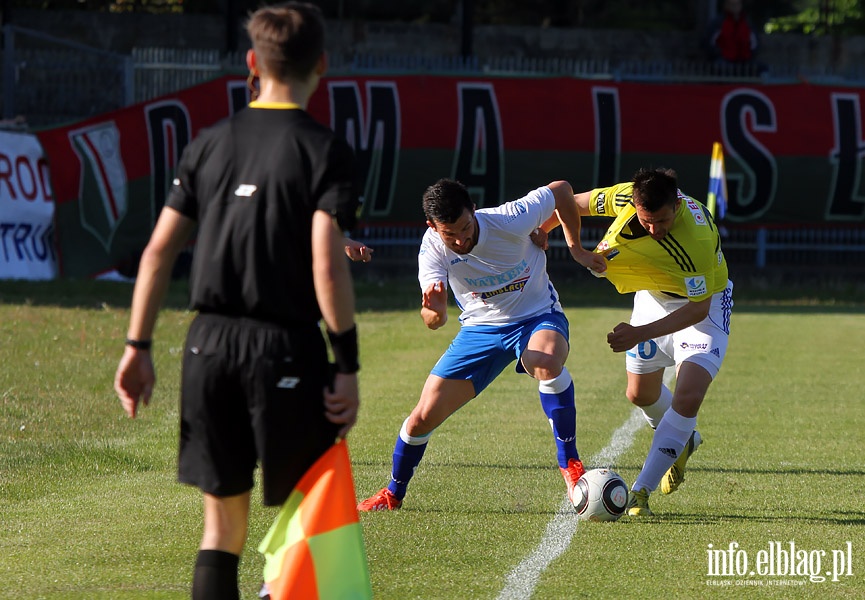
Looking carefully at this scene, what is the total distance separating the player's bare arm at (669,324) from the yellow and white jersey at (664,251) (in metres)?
0.08

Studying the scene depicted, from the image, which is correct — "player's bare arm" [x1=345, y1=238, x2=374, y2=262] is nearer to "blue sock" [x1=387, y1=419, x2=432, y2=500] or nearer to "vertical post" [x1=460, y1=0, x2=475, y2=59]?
"blue sock" [x1=387, y1=419, x2=432, y2=500]

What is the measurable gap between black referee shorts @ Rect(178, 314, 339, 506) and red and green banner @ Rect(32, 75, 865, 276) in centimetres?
1781

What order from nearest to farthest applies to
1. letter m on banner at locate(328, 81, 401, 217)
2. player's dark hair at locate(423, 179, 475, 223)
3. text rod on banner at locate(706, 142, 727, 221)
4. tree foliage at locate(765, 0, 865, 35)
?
player's dark hair at locate(423, 179, 475, 223) → text rod on banner at locate(706, 142, 727, 221) → letter m on banner at locate(328, 81, 401, 217) → tree foliage at locate(765, 0, 865, 35)

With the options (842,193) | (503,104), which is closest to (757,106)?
(842,193)

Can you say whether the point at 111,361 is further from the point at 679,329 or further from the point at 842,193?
the point at 842,193

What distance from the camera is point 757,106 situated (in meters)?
24.2

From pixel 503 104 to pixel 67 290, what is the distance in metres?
8.43

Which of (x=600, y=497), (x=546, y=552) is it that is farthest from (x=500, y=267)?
(x=546, y=552)

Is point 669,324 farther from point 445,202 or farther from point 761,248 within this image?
point 761,248

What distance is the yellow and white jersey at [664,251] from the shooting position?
7789 millimetres

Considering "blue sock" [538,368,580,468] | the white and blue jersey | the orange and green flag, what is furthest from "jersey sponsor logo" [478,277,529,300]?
the orange and green flag

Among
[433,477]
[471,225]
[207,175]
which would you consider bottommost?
[433,477]

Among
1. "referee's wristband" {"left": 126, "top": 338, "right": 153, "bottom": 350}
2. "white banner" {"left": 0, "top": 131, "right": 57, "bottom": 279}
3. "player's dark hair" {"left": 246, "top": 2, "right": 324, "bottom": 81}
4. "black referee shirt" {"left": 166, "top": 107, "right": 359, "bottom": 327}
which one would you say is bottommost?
"white banner" {"left": 0, "top": 131, "right": 57, "bottom": 279}

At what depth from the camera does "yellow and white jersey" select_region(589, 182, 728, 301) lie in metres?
7.79
